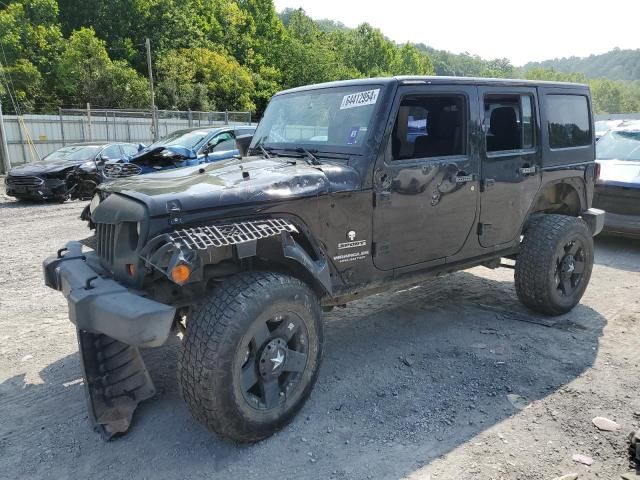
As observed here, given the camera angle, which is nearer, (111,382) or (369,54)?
(111,382)

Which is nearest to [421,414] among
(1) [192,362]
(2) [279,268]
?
(2) [279,268]

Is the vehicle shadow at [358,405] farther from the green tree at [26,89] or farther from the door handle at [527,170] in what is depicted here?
the green tree at [26,89]

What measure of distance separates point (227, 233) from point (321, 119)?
1.48 metres

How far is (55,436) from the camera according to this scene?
10.3ft

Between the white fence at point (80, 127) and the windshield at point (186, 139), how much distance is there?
890 cm

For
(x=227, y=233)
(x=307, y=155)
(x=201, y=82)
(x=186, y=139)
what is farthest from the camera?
(x=201, y=82)

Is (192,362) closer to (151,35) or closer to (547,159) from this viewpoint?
(547,159)

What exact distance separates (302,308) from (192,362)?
26.9 inches

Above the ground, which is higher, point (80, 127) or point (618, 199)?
point (80, 127)

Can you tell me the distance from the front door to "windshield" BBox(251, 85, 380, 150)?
8.4 inches

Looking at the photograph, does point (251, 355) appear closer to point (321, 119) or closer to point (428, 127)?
point (321, 119)

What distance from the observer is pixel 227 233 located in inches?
111

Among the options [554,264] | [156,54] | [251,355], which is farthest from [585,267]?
[156,54]

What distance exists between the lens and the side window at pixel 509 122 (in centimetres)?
433
